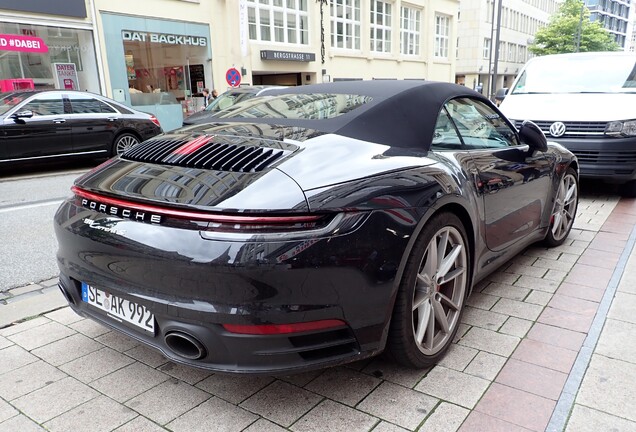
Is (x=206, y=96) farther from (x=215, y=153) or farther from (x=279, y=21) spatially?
(x=215, y=153)

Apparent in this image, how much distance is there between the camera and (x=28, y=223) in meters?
5.84

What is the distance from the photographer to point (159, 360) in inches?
109

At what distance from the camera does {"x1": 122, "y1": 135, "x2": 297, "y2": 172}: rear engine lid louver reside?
7.27 feet

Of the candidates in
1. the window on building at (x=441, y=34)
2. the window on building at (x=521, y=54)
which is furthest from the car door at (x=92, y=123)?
the window on building at (x=521, y=54)

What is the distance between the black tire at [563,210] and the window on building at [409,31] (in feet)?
101

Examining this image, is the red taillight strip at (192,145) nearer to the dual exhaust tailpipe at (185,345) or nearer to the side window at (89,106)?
the dual exhaust tailpipe at (185,345)

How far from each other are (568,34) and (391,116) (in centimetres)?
6682

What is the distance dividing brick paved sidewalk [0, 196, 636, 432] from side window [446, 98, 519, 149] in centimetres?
111

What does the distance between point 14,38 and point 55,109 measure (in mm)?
7196

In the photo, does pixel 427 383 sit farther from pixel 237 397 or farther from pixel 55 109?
pixel 55 109

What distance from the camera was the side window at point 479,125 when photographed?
10.4ft

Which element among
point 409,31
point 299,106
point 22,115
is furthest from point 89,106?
point 409,31

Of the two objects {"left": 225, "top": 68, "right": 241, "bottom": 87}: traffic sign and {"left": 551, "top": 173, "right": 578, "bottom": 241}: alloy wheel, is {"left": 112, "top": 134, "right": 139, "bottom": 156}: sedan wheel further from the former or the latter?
{"left": 551, "top": 173, "right": 578, "bottom": 241}: alloy wheel

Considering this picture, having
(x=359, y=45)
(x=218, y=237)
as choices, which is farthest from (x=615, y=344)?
(x=359, y=45)
